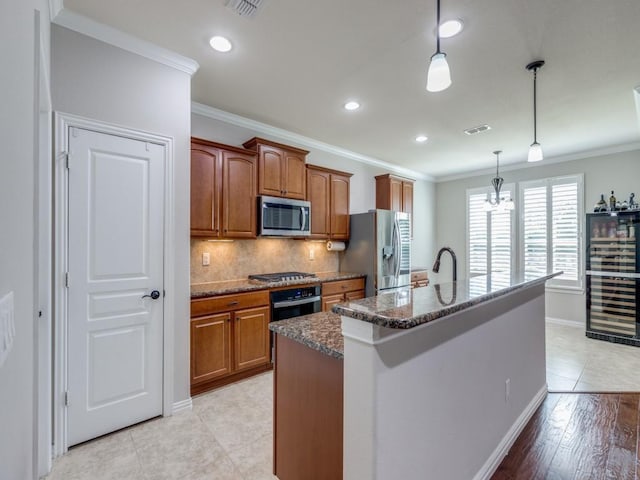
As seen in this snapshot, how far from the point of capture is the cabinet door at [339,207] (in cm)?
431

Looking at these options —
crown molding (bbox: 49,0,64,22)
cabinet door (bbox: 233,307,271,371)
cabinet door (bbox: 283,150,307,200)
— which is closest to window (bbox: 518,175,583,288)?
cabinet door (bbox: 283,150,307,200)

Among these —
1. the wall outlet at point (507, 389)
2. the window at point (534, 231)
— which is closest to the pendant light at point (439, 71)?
the wall outlet at point (507, 389)

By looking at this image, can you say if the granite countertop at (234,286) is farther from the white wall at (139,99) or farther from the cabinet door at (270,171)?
the cabinet door at (270,171)

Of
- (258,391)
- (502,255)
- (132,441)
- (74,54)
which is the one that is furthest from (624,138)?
(132,441)

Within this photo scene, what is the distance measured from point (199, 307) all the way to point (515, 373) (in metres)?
2.51

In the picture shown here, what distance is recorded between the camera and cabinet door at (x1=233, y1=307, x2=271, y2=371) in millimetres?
2943

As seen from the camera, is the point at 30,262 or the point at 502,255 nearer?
the point at 30,262

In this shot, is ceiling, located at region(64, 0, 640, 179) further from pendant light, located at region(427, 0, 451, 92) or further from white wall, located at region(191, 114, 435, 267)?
pendant light, located at region(427, 0, 451, 92)

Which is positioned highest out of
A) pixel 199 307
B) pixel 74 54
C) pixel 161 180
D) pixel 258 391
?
pixel 74 54

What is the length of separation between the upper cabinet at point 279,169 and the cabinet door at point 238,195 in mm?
128

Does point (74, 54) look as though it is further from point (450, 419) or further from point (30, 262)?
point (450, 419)

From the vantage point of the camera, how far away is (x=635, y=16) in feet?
6.25

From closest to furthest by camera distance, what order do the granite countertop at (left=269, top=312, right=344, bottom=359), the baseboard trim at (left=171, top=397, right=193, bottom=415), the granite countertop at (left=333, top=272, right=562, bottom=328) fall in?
the granite countertop at (left=333, top=272, right=562, bottom=328), the granite countertop at (left=269, top=312, right=344, bottom=359), the baseboard trim at (left=171, top=397, right=193, bottom=415)

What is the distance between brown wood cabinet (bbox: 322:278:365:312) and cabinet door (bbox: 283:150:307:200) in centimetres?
116
